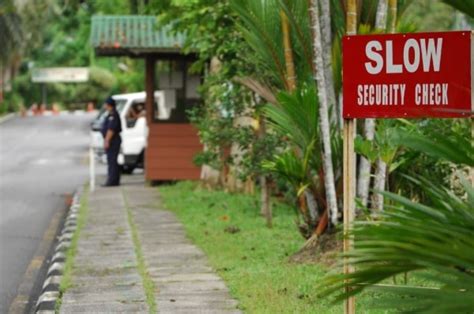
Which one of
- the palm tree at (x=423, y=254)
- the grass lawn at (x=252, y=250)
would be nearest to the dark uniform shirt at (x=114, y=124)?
the grass lawn at (x=252, y=250)

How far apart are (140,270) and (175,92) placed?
10.8 meters

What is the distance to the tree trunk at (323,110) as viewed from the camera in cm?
1056

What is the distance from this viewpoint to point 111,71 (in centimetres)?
7744

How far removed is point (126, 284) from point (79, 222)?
581cm

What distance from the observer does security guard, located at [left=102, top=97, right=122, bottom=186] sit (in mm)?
22016

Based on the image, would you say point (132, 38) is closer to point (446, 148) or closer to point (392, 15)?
point (392, 15)

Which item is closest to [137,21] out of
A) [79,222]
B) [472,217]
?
[79,222]

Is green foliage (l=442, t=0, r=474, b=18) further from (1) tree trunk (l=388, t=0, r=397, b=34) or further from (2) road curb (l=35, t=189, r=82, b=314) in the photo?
(1) tree trunk (l=388, t=0, r=397, b=34)

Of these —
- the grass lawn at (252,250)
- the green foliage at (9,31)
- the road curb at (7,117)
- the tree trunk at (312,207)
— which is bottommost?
the grass lawn at (252,250)

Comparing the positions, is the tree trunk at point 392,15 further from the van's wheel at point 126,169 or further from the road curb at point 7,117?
the road curb at point 7,117

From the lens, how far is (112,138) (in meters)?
22.1

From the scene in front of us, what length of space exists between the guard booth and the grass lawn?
2.06 metres

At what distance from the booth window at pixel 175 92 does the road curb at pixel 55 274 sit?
534 cm

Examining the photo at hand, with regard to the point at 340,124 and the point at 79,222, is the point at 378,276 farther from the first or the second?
the point at 79,222
